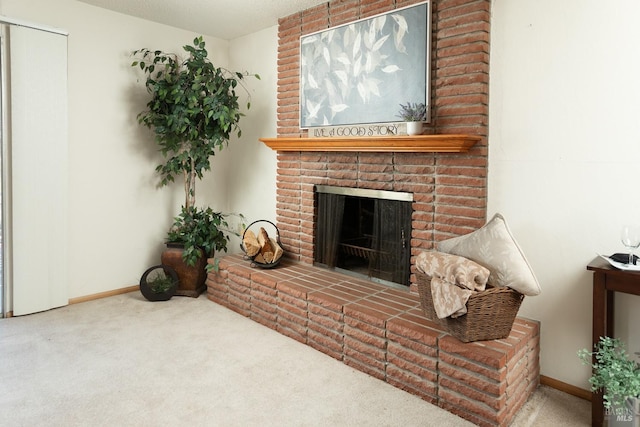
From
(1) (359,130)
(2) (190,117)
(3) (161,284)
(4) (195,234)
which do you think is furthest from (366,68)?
(3) (161,284)

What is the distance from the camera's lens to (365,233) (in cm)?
325

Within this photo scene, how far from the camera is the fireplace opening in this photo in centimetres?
297

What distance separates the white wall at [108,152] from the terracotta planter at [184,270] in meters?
0.35

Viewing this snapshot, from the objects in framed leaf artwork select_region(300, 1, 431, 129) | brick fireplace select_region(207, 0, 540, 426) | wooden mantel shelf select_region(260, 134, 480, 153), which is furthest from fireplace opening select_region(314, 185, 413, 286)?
framed leaf artwork select_region(300, 1, 431, 129)

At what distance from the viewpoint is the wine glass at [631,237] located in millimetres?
1899

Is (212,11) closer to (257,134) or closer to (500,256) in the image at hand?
(257,134)

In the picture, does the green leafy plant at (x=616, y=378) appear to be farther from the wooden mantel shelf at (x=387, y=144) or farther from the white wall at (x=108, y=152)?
the white wall at (x=108, y=152)

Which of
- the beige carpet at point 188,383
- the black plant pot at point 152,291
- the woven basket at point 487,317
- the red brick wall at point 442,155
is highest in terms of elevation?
the red brick wall at point 442,155

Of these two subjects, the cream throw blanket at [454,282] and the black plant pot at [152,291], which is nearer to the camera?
the cream throw blanket at [454,282]

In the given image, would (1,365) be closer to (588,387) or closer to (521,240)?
(521,240)

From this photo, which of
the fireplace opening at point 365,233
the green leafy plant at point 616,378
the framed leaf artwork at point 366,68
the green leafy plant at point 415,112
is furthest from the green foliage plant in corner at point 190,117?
the green leafy plant at point 616,378

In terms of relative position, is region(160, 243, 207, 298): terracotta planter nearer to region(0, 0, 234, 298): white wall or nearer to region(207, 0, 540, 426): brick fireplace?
region(207, 0, 540, 426): brick fireplace

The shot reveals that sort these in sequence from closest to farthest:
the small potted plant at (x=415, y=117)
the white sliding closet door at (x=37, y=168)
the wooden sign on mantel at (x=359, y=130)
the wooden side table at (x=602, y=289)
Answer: the wooden side table at (x=602, y=289) → the small potted plant at (x=415, y=117) → the wooden sign on mantel at (x=359, y=130) → the white sliding closet door at (x=37, y=168)

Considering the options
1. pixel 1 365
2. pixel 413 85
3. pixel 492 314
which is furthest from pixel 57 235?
pixel 492 314
